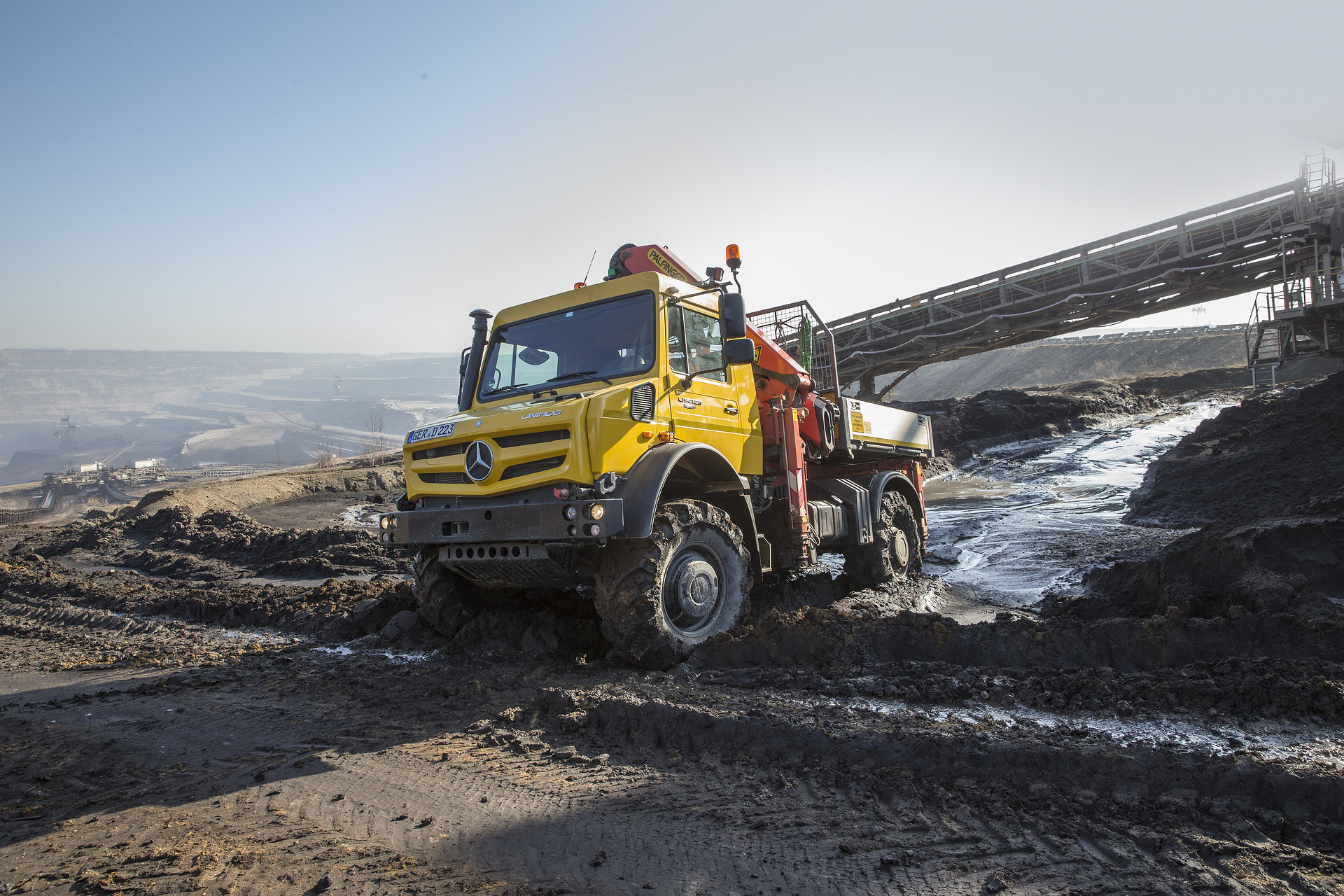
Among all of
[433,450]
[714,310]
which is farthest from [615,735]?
[714,310]

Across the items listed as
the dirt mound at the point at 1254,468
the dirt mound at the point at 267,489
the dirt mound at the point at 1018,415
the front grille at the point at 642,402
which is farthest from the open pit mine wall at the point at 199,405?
the front grille at the point at 642,402

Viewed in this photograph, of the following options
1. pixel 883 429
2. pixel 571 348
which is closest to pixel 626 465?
pixel 571 348

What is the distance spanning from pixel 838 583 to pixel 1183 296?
16190 mm

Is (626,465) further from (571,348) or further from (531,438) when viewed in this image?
(571,348)

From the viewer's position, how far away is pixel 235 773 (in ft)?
11.3

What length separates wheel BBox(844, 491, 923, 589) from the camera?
8227mm

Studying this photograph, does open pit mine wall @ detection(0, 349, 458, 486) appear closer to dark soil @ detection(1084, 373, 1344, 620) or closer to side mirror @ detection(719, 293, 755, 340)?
dark soil @ detection(1084, 373, 1344, 620)

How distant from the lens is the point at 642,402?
5.09 meters

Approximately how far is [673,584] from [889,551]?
4.21m

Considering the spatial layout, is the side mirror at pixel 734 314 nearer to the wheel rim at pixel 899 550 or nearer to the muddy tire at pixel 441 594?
the muddy tire at pixel 441 594

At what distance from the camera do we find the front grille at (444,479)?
5.19m

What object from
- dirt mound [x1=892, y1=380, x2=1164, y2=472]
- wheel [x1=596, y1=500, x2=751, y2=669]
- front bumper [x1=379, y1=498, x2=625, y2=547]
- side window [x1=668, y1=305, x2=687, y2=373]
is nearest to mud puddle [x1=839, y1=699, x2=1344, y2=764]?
wheel [x1=596, y1=500, x2=751, y2=669]

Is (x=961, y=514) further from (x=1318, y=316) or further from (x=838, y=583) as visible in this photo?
(x=1318, y=316)

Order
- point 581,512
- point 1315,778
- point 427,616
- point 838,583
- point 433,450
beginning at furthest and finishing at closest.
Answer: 1. point 838,583
2. point 427,616
3. point 433,450
4. point 581,512
5. point 1315,778
